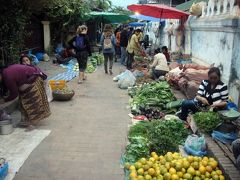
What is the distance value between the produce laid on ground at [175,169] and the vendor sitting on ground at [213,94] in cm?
155

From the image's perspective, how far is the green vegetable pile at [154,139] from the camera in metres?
5.07

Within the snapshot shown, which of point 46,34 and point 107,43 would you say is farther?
point 46,34

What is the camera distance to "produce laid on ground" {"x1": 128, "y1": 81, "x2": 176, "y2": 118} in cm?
739

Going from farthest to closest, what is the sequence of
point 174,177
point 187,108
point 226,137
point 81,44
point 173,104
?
point 81,44 → point 173,104 → point 187,108 → point 226,137 → point 174,177

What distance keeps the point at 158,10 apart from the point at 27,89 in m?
7.60

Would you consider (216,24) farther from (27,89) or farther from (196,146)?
(27,89)

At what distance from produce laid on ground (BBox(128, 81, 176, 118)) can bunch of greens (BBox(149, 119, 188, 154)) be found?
1198mm

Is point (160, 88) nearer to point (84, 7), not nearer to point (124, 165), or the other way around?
point (124, 165)

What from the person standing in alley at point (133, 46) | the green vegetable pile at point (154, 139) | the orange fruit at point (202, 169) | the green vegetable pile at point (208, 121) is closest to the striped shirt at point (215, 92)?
the green vegetable pile at point (208, 121)

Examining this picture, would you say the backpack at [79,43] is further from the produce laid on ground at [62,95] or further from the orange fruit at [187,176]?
the orange fruit at [187,176]

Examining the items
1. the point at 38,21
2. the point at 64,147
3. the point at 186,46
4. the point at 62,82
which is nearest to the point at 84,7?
the point at 38,21

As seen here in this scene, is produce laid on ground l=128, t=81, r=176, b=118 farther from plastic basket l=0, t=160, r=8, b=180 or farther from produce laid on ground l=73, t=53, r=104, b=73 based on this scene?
produce laid on ground l=73, t=53, r=104, b=73

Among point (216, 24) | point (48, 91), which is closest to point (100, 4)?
point (216, 24)

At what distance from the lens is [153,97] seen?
8297 mm
